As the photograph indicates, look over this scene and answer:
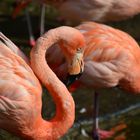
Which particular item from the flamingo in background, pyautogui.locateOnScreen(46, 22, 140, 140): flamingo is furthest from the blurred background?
the flamingo in background

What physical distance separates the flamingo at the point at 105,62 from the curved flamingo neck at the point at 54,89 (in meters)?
0.62

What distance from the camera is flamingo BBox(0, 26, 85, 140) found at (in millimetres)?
4137

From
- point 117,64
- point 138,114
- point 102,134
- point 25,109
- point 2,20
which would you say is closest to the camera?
point 25,109

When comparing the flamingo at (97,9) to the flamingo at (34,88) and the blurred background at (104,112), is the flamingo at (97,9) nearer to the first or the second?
the blurred background at (104,112)

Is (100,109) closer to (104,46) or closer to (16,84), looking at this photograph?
(104,46)

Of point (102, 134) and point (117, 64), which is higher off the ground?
point (117, 64)

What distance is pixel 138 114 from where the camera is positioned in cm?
577

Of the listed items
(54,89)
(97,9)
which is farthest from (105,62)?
(97,9)

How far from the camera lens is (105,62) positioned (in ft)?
16.4

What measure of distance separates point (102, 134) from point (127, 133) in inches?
9.5

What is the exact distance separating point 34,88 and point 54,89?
0.19m

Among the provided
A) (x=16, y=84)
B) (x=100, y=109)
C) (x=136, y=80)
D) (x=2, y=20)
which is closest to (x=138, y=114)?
(x=100, y=109)

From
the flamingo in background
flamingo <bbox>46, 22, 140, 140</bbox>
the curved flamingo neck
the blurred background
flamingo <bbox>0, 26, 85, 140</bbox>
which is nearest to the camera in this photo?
flamingo <bbox>0, 26, 85, 140</bbox>

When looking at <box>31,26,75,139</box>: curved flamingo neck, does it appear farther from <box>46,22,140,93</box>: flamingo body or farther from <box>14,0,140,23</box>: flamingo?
<box>14,0,140,23</box>: flamingo
